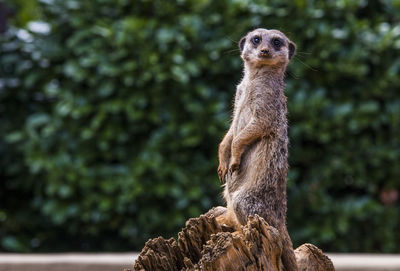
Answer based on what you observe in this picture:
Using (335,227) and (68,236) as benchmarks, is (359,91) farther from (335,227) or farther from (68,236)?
(68,236)

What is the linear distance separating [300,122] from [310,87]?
1.27 ft

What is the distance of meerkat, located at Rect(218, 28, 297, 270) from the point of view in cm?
Result: 272

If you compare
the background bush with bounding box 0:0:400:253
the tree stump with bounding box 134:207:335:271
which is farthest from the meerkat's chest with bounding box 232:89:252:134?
the background bush with bounding box 0:0:400:253

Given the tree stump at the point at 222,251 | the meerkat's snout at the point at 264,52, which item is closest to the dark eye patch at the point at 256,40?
the meerkat's snout at the point at 264,52

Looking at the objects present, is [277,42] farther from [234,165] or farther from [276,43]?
[234,165]

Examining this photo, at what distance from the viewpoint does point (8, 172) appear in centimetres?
610

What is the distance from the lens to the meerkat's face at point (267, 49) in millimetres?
2893

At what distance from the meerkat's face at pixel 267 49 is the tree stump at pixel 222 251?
2.75 ft

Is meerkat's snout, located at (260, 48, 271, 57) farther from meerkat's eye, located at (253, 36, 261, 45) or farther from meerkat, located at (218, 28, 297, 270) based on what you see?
meerkat's eye, located at (253, 36, 261, 45)

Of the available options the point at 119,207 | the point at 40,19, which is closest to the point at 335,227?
the point at 119,207

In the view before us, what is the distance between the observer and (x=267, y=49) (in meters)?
2.86

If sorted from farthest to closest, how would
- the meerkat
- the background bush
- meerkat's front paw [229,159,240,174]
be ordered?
1. the background bush
2. meerkat's front paw [229,159,240,174]
3. the meerkat

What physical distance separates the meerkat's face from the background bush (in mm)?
2221

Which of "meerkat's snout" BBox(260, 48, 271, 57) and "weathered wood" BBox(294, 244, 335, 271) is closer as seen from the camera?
"weathered wood" BBox(294, 244, 335, 271)
